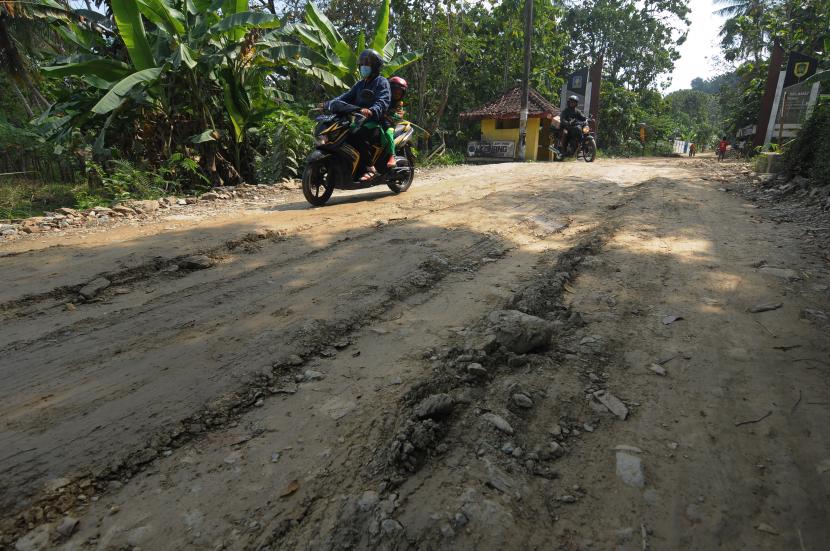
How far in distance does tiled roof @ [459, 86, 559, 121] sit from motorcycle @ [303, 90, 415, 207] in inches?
577

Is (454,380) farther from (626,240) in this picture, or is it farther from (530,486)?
(626,240)

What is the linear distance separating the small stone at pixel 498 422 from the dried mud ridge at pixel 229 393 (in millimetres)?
838

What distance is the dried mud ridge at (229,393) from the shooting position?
145cm

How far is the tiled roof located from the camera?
64.7 ft

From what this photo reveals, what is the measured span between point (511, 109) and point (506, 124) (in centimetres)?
77

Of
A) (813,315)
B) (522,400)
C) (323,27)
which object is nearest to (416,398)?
(522,400)

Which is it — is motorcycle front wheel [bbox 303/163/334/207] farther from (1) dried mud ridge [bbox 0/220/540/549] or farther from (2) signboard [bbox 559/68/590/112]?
(2) signboard [bbox 559/68/590/112]

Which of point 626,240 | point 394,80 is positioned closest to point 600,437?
point 626,240

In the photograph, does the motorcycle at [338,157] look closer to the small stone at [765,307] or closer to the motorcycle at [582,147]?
the small stone at [765,307]

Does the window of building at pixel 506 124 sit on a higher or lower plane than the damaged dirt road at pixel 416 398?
higher

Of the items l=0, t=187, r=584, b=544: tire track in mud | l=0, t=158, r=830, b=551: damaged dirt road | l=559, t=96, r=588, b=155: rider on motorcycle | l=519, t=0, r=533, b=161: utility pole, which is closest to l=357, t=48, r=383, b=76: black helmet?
l=0, t=158, r=830, b=551: damaged dirt road

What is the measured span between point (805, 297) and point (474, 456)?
2.65 metres

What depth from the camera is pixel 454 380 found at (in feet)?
6.76

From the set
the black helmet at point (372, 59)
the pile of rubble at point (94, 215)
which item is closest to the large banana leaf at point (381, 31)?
the black helmet at point (372, 59)
